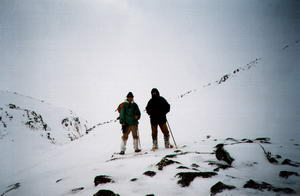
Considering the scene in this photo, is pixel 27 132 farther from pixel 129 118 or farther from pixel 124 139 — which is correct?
pixel 129 118

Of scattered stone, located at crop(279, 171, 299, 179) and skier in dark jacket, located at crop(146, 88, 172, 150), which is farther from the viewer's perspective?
skier in dark jacket, located at crop(146, 88, 172, 150)

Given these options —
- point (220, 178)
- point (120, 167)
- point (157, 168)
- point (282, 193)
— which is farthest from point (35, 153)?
point (282, 193)

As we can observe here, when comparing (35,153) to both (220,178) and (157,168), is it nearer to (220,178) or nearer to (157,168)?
(157,168)

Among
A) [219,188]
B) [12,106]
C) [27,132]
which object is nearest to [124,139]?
[219,188]

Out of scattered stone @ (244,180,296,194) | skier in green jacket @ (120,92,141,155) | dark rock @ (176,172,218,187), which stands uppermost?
skier in green jacket @ (120,92,141,155)

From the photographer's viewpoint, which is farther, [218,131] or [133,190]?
[218,131]

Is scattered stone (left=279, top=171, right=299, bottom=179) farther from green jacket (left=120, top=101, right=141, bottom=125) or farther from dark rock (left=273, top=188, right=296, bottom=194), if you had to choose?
green jacket (left=120, top=101, right=141, bottom=125)

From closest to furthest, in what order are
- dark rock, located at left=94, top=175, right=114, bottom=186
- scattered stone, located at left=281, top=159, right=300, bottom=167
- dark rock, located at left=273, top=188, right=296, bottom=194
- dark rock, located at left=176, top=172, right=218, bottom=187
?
dark rock, located at left=273, top=188, right=296, bottom=194 < dark rock, located at left=176, top=172, right=218, bottom=187 < dark rock, located at left=94, top=175, right=114, bottom=186 < scattered stone, located at left=281, top=159, right=300, bottom=167

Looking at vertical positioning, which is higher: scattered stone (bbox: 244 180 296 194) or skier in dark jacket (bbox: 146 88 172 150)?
skier in dark jacket (bbox: 146 88 172 150)

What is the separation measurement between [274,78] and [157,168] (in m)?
18.2

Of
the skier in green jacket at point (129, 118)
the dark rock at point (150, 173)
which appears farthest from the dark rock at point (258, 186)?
the skier in green jacket at point (129, 118)

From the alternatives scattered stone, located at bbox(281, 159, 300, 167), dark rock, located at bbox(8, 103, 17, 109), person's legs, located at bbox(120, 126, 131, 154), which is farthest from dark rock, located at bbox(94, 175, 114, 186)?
dark rock, located at bbox(8, 103, 17, 109)

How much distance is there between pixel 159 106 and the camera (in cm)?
928

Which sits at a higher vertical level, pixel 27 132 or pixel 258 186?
pixel 27 132
